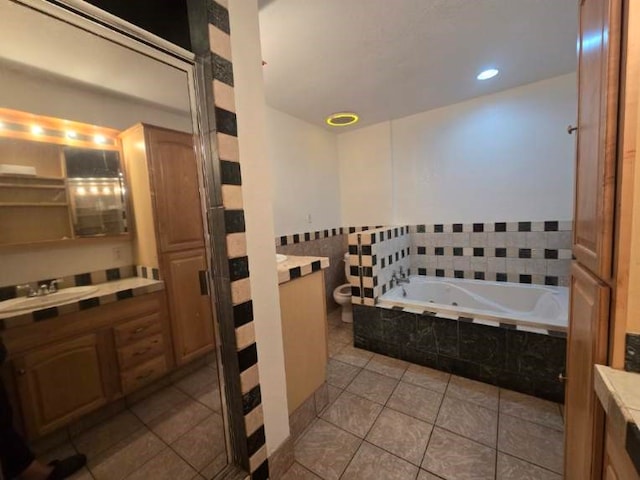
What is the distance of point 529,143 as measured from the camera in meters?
2.38

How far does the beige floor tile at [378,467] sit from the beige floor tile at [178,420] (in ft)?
2.44

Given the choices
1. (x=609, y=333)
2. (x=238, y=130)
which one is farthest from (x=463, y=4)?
(x=609, y=333)

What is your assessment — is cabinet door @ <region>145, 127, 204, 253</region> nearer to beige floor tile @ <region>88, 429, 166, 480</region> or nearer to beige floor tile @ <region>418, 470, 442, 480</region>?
beige floor tile @ <region>88, 429, 166, 480</region>

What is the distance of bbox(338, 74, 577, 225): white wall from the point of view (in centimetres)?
229

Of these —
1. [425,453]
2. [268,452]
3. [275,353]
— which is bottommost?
[425,453]

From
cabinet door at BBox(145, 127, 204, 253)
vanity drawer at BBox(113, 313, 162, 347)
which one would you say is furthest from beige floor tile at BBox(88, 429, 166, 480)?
cabinet door at BBox(145, 127, 204, 253)

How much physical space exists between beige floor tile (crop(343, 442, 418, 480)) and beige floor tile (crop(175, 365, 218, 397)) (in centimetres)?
79

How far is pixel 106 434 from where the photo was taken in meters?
1.06

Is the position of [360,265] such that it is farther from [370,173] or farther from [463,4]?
[463,4]

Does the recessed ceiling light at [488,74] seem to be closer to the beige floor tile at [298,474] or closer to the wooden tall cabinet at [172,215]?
the wooden tall cabinet at [172,215]

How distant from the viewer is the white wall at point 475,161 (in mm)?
2285

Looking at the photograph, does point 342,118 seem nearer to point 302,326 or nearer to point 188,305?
point 302,326

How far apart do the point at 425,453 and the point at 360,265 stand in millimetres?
1313

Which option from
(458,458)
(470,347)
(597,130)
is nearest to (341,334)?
(470,347)
